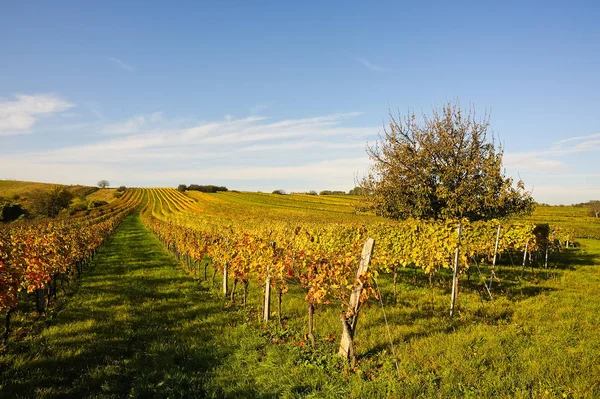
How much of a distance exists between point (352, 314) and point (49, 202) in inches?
3581

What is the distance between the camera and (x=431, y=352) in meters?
6.78

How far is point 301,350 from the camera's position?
711 cm

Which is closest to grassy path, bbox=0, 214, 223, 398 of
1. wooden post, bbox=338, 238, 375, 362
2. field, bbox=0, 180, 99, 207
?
wooden post, bbox=338, 238, 375, 362

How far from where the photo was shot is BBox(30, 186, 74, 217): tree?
74250mm

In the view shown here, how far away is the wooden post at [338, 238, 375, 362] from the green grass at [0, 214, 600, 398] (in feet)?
1.10

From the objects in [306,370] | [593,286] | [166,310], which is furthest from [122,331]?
[593,286]

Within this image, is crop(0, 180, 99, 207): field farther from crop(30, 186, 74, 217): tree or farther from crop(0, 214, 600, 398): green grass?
crop(0, 214, 600, 398): green grass

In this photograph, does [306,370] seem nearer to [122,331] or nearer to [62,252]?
[122,331]

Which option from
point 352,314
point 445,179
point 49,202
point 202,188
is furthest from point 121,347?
point 202,188

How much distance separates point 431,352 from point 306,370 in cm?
269

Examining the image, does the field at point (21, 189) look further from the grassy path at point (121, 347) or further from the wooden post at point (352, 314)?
the wooden post at point (352, 314)

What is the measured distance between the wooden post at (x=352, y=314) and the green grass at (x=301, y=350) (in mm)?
335

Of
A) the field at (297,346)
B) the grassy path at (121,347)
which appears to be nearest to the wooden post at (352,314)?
the field at (297,346)

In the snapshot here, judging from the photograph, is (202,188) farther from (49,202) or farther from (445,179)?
(445,179)
